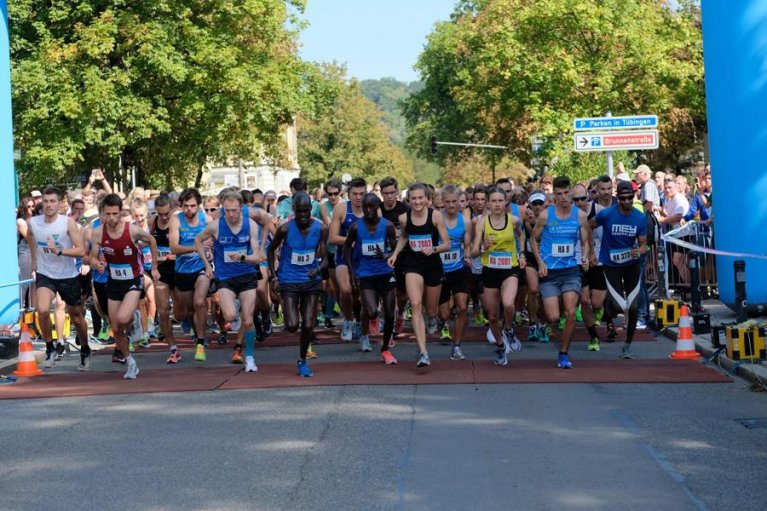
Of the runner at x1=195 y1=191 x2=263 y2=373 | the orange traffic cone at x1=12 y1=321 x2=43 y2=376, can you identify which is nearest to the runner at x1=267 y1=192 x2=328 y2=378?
the runner at x1=195 y1=191 x2=263 y2=373

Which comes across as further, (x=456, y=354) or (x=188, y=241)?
(x=188, y=241)

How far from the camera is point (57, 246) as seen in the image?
13797 millimetres

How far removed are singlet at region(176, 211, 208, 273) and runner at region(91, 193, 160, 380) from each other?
1293 millimetres

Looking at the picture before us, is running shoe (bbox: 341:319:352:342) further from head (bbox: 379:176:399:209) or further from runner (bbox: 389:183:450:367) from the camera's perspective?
runner (bbox: 389:183:450:367)

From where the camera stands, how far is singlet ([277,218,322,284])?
1284 cm

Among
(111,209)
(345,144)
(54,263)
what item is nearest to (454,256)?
(111,209)

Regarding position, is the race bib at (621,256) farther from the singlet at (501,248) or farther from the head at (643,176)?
the head at (643,176)

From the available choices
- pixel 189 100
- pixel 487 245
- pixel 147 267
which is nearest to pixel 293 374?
pixel 487 245

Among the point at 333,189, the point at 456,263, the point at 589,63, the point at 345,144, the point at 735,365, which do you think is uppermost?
the point at 345,144

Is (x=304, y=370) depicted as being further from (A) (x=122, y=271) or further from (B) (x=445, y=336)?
(B) (x=445, y=336)

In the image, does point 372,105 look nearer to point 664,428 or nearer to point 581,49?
point 581,49

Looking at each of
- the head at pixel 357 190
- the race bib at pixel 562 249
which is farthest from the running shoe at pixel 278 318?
the race bib at pixel 562 249

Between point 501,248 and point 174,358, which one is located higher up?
point 501,248

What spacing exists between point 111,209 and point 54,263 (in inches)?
59.3
